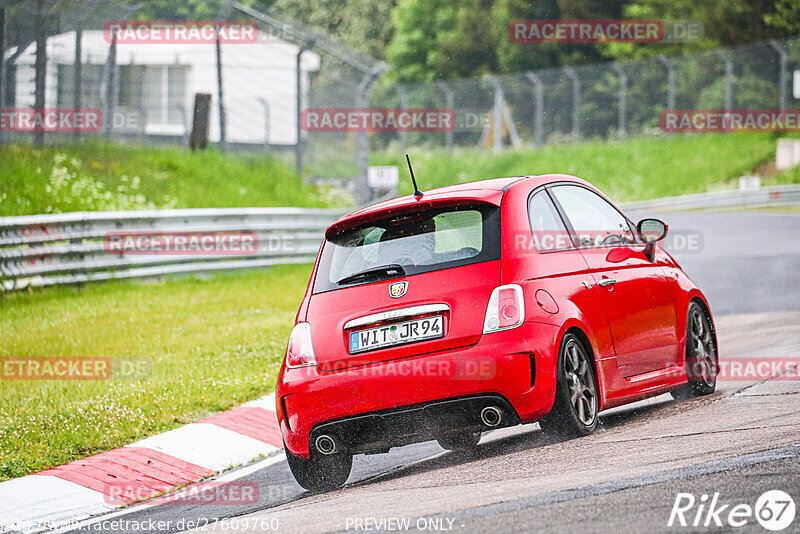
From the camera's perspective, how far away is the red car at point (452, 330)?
6559mm

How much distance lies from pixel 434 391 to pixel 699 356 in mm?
2738

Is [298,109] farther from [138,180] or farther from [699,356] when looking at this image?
[699,356]

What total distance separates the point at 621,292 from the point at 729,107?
33.8 meters

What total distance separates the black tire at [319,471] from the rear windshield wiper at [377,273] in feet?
3.15

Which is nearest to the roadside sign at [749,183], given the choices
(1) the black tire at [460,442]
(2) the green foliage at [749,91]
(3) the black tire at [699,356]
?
(2) the green foliage at [749,91]

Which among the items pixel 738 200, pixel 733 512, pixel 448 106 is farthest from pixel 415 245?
pixel 448 106

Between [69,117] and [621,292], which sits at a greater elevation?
[69,117]

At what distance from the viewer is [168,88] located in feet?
103

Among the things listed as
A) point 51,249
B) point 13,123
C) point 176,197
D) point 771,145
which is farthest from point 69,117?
point 771,145

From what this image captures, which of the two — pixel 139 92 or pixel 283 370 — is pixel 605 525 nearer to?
pixel 283 370

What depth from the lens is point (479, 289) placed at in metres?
6.64

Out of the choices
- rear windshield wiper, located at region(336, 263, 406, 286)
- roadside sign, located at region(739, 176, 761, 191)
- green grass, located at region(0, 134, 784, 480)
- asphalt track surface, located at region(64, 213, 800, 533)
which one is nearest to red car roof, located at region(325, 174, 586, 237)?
rear windshield wiper, located at region(336, 263, 406, 286)

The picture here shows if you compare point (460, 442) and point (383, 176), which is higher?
point (383, 176)

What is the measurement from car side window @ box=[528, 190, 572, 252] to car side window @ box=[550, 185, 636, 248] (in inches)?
5.4
